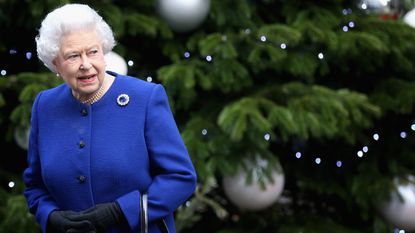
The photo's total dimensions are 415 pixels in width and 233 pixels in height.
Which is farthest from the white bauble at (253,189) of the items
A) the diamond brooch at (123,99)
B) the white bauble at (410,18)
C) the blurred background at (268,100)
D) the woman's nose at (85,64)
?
the woman's nose at (85,64)

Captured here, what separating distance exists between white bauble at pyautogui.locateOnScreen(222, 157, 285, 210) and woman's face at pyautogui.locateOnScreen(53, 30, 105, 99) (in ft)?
5.77

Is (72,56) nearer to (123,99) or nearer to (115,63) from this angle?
(123,99)

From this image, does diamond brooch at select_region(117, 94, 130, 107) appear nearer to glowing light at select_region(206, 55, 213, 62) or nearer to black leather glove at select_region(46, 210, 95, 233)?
black leather glove at select_region(46, 210, 95, 233)

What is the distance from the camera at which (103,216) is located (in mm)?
2000

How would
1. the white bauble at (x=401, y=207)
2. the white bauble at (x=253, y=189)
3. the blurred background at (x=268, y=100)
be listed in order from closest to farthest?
the blurred background at (x=268, y=100), the white bauble at (x=253, y=189), the white bauble at (x=401, y=207)

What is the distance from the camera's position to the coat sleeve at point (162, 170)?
203 centimetres

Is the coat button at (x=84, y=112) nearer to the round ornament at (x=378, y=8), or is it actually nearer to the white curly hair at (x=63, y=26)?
the white curly hair at (x=63, y=26)

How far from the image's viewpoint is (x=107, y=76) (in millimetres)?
2160

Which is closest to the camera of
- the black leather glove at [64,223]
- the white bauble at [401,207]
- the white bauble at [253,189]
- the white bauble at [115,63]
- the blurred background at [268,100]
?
the black leather glove at [64,223]

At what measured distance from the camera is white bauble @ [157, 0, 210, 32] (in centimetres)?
375

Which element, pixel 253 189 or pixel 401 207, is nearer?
pixel 253 189

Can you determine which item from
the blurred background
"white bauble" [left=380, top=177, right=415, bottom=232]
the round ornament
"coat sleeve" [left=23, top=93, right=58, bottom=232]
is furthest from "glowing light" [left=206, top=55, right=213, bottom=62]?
"coat sleeve" [left=23, top=93, right=58, bottom=232]

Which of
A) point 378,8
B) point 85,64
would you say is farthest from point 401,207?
point 85,64

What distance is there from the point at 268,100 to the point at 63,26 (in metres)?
1.80
